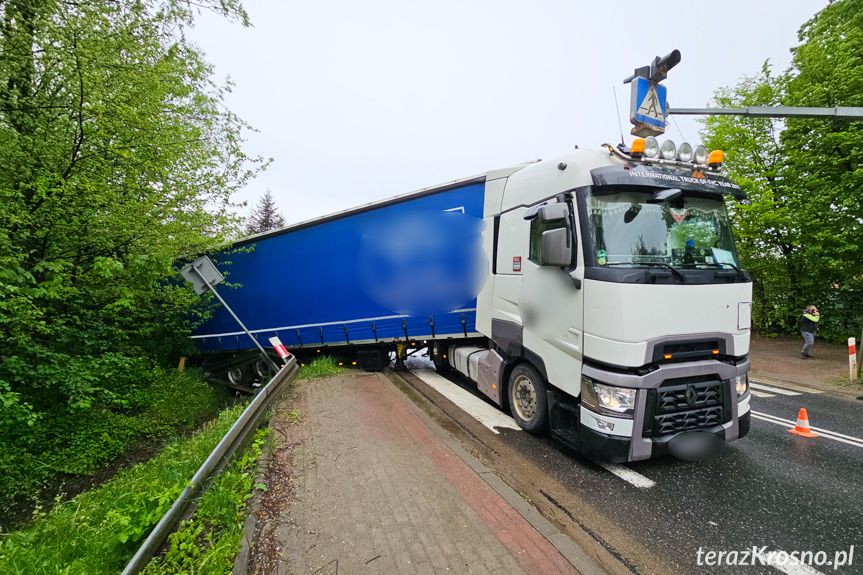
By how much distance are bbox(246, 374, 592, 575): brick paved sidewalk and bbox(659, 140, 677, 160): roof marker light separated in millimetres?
3827

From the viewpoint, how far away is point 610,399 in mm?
3416

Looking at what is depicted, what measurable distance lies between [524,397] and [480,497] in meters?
1.80

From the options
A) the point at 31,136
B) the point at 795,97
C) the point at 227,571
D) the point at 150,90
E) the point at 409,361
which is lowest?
the point at 409,361

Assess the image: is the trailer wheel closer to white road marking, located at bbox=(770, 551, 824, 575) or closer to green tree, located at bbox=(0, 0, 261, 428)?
green tree, located at bbox=(0, 0, 261, 428)

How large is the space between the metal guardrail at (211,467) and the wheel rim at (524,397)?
322 cm

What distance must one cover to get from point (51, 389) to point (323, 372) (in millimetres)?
4425

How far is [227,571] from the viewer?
2.27m

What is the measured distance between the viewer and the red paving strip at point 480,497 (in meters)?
2.47

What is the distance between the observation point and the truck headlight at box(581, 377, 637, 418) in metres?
3.36

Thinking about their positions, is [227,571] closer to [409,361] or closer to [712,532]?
[712,532]

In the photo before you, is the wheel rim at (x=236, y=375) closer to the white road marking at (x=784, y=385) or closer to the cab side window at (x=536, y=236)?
the cab side window at (x=536, y=236)

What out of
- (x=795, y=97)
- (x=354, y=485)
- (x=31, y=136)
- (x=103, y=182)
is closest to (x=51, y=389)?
(x=103, y=182)

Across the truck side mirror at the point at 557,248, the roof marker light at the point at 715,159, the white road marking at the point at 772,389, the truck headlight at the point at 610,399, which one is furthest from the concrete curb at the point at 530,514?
the white road marking at the point at 772,389

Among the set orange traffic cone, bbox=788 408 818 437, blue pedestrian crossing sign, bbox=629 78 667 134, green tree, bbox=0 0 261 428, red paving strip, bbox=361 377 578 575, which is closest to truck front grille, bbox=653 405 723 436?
red paving strip, bbox=361 377 578 575
